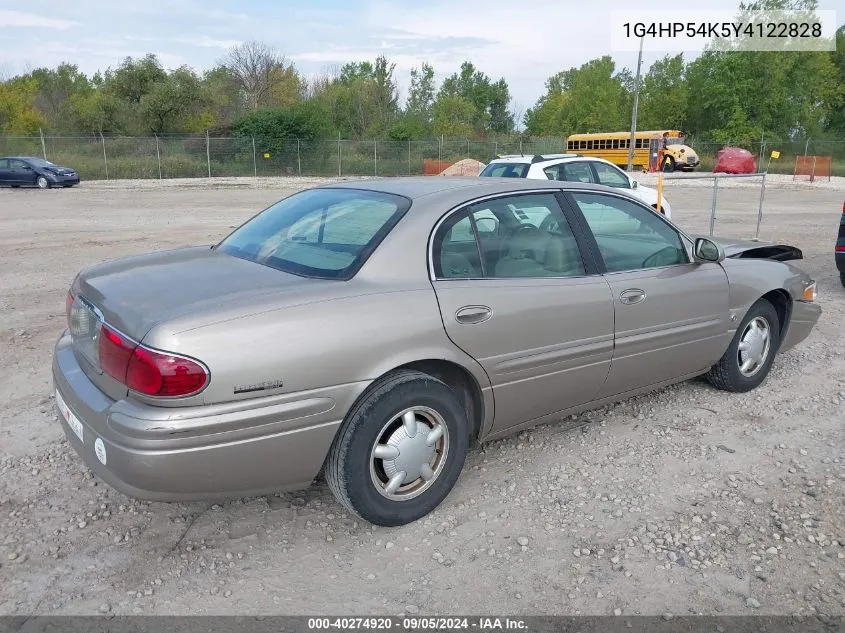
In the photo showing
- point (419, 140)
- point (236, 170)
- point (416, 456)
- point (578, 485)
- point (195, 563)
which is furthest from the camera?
point (419, 140)

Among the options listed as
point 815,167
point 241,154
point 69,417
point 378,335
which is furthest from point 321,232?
point 815,167

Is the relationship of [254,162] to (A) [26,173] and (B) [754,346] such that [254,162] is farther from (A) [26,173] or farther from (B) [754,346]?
(B) [754,346]

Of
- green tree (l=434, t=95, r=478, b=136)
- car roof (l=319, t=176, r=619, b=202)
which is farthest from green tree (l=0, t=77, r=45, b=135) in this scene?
car roof (l=319, t=176, r=619, b=202)

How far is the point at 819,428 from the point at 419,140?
4009cm

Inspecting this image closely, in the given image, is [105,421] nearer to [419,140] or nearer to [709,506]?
[709,506]

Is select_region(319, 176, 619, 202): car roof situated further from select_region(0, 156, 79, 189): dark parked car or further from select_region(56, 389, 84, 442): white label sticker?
select_region(0, 156, 79, 189): dark parked car

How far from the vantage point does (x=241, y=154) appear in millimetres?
37812

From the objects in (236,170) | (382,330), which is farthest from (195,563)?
(236,170)

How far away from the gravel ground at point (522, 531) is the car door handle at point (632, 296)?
A: 2.83 feet

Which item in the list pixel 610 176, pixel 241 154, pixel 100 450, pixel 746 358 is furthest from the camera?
pixel 241 154

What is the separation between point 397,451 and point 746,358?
9.51 feet

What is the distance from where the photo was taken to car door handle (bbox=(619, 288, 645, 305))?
380 cm

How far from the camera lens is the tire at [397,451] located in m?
2.91

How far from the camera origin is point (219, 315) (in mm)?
2658
